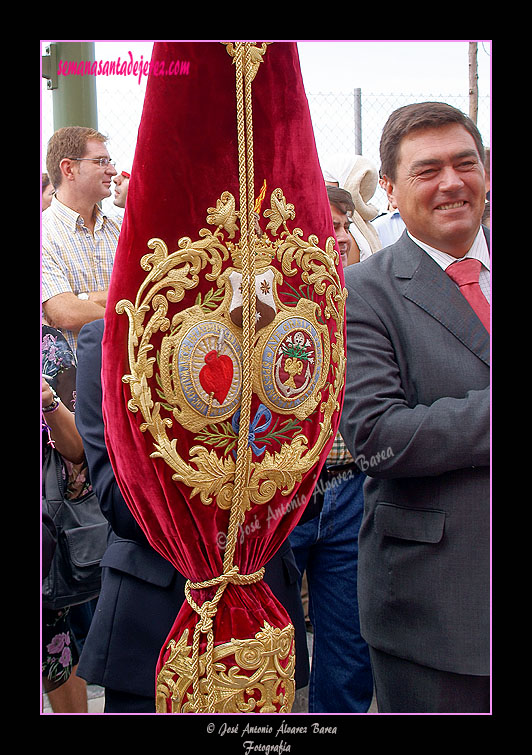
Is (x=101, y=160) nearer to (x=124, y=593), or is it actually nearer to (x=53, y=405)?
(x=53, y=405)

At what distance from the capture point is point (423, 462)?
1152 mm

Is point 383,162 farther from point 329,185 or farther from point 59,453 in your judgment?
point 59,453

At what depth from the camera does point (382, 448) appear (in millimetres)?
1162

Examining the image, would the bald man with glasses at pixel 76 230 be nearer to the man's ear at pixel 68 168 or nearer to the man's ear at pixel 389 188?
the man's ear at pixel 68 168

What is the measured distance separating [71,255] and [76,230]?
42mm

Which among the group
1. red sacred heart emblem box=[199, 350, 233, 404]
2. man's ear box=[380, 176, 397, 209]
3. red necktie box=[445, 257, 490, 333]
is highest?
man's ear box=[380, 176, 397, 209]

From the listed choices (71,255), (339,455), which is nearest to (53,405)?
(71,255)

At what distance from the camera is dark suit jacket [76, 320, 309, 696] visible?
3.47 feet

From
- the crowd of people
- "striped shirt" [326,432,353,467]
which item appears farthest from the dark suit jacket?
"striped shirt" [326,432,353,467]

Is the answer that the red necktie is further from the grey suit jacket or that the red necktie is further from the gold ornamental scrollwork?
the gold ornamental scrollwork

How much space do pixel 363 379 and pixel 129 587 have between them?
472 mm

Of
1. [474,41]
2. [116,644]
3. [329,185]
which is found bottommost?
[116,644]

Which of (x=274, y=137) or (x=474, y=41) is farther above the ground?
(x=474, y=41)

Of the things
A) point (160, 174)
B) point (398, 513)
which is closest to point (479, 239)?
point (398, 513)
